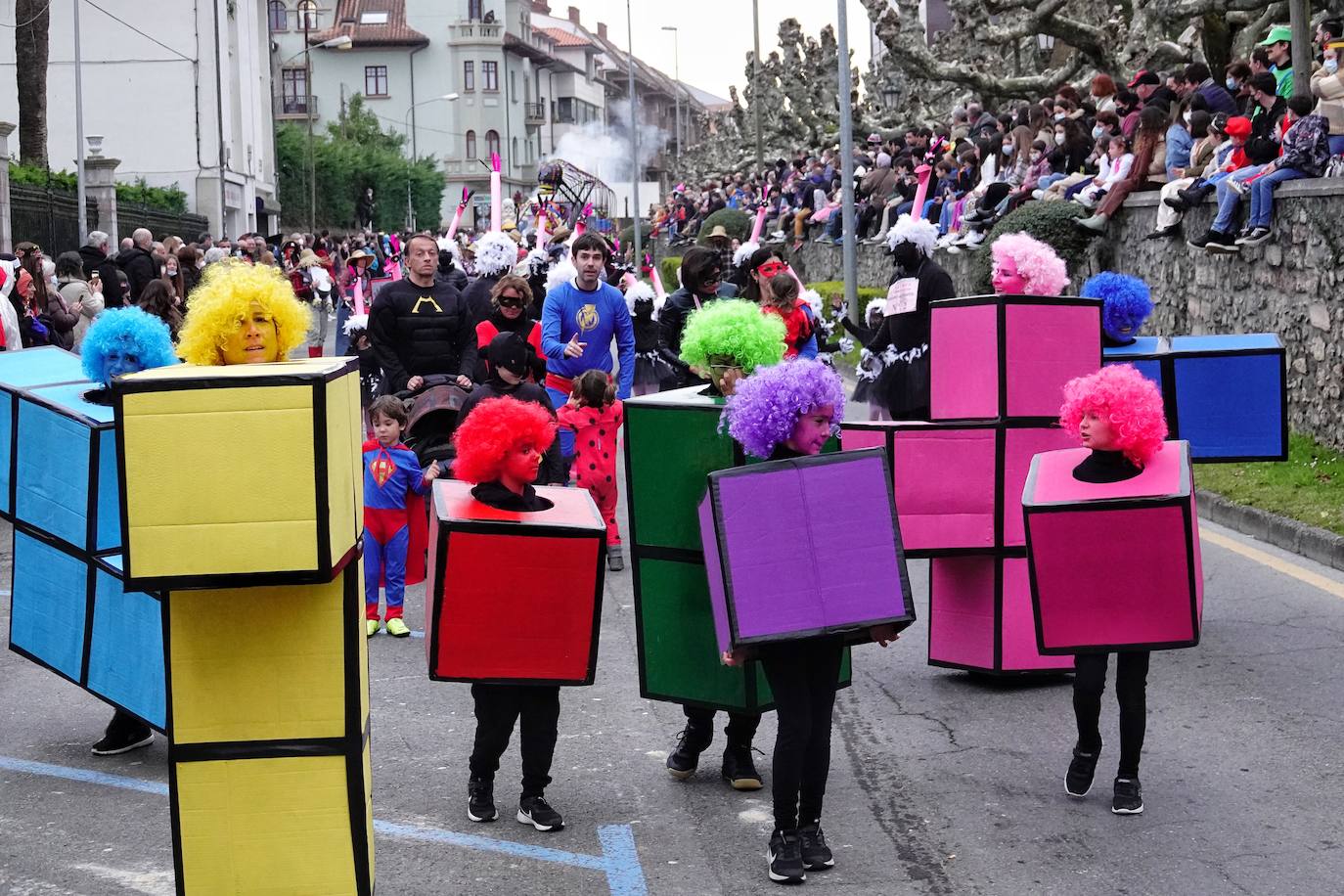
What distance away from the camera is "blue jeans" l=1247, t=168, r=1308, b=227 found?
1415cm

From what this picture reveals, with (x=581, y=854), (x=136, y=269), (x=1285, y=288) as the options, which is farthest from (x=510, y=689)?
(x=136, y=269)

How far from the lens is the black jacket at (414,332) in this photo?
10453mm

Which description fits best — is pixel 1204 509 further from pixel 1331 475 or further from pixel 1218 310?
pixel 1218 310

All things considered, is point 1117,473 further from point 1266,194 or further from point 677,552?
point 1266,194

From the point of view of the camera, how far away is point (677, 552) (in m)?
5.91

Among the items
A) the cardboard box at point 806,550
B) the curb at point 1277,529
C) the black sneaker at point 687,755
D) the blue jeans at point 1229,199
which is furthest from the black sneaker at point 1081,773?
the blue jeans at point 1229,199

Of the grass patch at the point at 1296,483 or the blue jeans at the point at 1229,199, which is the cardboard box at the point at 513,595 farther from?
the blue jeans at the point at 1229,199

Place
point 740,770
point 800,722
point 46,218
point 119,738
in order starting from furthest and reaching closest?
point 46,218, point 119,738, point 740,770, point 800,722

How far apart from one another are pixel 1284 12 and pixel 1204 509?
13.2 m

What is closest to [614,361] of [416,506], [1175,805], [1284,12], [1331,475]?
[416,506]

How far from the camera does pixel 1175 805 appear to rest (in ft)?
19.3

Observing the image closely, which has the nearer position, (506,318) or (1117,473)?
(1117,473)

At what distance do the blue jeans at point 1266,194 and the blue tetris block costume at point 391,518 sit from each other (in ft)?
27.4

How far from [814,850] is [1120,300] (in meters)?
3.68
